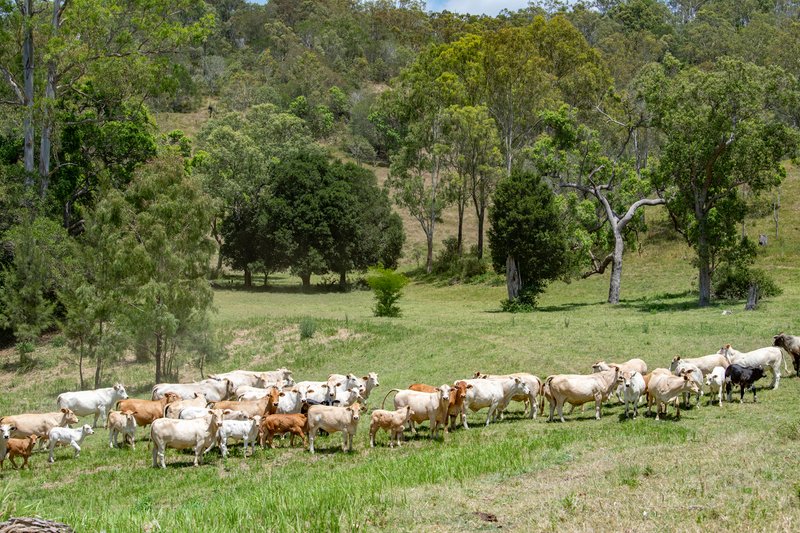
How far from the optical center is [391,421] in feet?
58.1

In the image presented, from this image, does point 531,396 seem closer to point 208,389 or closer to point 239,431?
point 239,431

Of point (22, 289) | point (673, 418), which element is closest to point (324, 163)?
point (22, 289)

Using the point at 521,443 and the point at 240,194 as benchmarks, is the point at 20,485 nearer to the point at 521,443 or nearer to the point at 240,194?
the point at 521,443

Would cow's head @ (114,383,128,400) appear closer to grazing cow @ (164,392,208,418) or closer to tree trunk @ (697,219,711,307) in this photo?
grazing cow @ (164,392,208,418)

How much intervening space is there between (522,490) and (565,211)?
130ft

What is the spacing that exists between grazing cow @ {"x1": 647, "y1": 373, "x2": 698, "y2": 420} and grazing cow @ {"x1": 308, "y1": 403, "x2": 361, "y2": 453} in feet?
23.3

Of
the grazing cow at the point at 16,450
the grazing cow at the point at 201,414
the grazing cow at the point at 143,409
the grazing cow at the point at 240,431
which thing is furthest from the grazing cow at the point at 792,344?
the grazing cow at the point at 16,450

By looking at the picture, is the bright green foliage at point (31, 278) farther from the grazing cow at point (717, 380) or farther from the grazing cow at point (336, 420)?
the grazing cow at point (717, 380)

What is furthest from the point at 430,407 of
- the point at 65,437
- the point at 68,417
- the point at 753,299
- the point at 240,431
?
the point at 753,299

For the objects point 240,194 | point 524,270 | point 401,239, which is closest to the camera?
point 524,270

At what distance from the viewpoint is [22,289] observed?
4075 centimetres

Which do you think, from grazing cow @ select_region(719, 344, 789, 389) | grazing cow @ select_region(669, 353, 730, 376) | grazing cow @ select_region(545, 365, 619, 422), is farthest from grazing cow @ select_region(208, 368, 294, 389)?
grazing cow @ select_region(719, 344, 789, 389)

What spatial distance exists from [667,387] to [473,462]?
23.2 ft

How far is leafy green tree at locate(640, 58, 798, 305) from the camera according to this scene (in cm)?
4109
